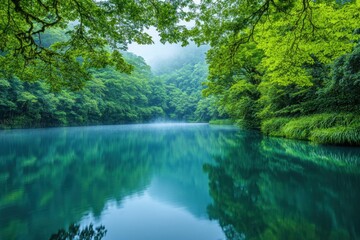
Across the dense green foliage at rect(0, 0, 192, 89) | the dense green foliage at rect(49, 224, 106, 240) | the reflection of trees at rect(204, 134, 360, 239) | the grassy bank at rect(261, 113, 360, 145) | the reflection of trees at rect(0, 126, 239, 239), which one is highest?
the dense green foliage at rect(0, 0, 192, 89)

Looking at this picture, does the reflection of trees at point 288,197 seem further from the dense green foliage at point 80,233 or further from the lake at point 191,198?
the dense green foliage at point 80,233

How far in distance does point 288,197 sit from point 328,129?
23.6 feet

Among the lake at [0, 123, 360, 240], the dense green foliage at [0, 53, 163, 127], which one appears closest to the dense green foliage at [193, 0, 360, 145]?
the lake at [0, 123, 360, 240]

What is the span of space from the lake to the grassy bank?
1064 millimetres

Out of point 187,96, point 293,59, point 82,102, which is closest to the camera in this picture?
point 293,59

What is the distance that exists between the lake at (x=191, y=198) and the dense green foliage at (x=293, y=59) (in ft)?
9.46

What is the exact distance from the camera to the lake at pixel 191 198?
142 inches

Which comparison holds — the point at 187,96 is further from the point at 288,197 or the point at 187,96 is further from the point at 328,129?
the point at 288,197

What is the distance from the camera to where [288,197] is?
4805 millimetres

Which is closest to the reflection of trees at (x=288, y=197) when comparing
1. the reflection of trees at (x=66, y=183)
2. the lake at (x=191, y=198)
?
the lake at (x=191, y=198)

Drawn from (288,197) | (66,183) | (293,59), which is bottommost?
(66,183)

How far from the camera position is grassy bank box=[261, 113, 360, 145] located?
964cm

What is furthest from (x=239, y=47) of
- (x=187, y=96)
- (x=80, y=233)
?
(x=187, y=96)

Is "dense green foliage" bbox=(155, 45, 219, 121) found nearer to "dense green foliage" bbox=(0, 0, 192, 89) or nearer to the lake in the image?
the lake
